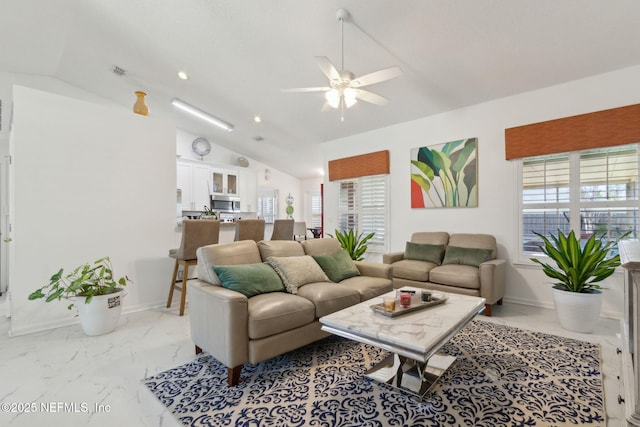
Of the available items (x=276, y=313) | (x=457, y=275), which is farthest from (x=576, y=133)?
(x=276, y=313)

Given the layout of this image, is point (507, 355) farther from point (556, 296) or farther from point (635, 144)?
point (635, 144)

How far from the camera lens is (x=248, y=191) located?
7883 mm

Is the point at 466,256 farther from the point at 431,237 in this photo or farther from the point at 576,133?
the point at 576,133

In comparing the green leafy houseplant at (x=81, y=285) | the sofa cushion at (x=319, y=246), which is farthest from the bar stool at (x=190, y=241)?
the sofa cushion at (x=319, y=246)

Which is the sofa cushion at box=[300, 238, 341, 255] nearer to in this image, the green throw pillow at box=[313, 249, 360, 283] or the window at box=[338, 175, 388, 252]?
the green throw pillow at box=[313, 249, 360, 283]

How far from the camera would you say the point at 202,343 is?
7.09ft

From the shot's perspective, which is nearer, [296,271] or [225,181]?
[296,271]

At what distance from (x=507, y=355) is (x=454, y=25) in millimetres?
2877

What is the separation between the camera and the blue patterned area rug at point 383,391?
62.3 inches

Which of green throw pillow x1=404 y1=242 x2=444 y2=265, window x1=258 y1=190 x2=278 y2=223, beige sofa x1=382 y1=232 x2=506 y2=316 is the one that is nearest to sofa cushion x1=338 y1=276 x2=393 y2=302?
beige sofa x1=382 y1=232 x2=506 y2=316

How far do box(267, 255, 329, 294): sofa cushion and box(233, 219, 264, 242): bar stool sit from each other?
1284 mm

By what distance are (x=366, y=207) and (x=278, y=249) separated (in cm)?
272

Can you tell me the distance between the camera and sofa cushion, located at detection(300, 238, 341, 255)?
3.16 metres

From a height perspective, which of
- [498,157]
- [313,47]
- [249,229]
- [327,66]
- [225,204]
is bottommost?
[249,229]
